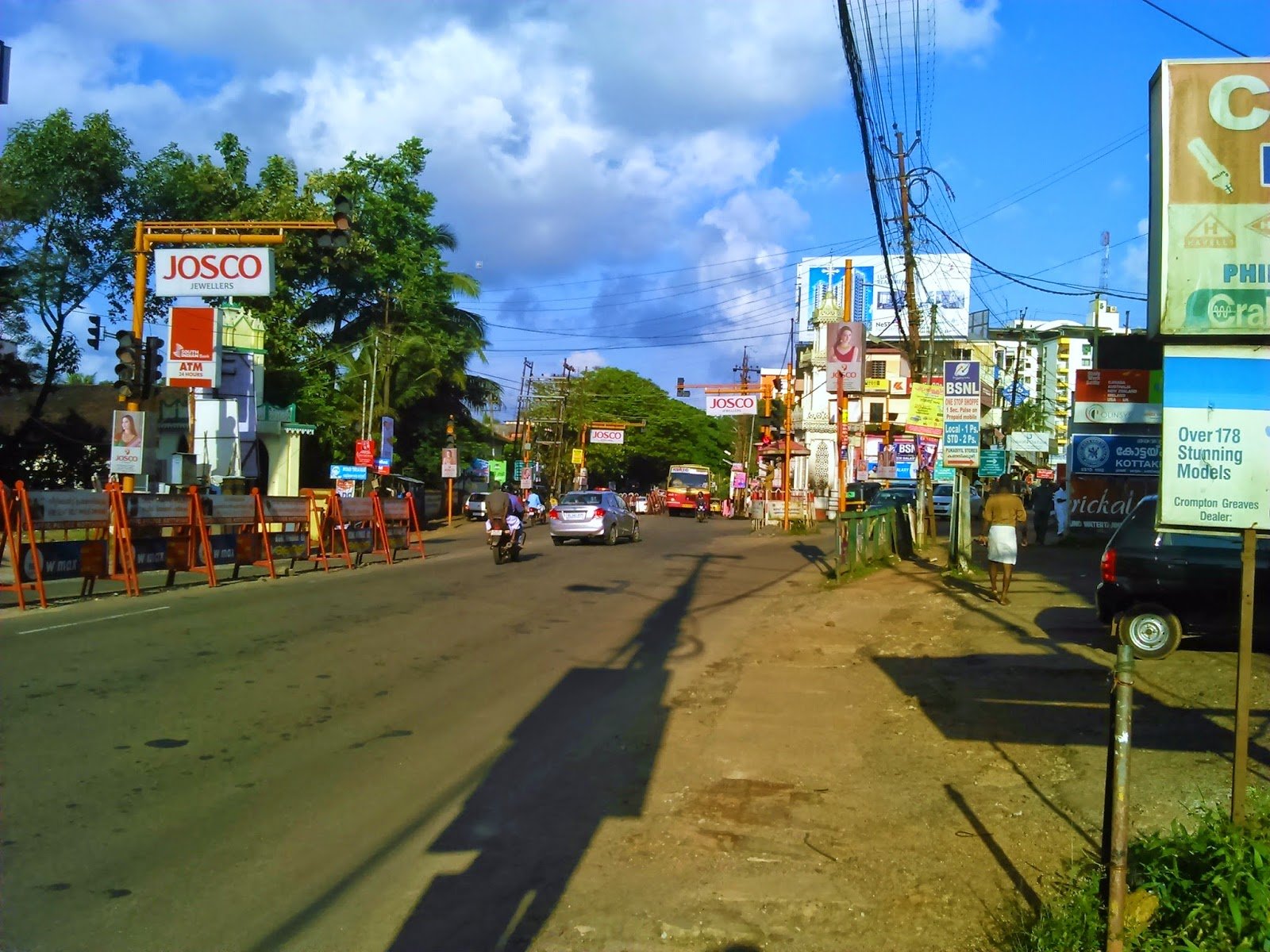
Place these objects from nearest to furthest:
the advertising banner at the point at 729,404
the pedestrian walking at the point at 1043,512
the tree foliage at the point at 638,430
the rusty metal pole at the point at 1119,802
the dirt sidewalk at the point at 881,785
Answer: the rusty metal pole at the point at 1119,802, the dirt sidewalk at the point at 881,785, the pedestrian walking at the point at 1043,512, the advertising banner at the point at 729,404, the tree foliage at the point at 638,430

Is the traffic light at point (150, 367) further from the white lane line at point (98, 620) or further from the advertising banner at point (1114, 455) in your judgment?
the advertising banner at point (1114, 455)

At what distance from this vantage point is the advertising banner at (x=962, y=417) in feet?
61.4

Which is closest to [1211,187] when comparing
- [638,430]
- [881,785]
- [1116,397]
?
[881,785]

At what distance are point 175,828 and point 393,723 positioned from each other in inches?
113

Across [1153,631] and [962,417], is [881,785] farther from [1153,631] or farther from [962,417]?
[962,417]

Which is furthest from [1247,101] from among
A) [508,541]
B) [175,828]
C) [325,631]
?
[508,541]

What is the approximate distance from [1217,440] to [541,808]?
173 inches

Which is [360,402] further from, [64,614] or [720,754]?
[720,754]

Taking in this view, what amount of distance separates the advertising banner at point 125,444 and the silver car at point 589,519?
1242cm

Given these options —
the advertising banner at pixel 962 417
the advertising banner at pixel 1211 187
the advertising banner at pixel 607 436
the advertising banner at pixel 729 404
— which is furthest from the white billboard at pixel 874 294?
the advertising banner at pixel 1211 187

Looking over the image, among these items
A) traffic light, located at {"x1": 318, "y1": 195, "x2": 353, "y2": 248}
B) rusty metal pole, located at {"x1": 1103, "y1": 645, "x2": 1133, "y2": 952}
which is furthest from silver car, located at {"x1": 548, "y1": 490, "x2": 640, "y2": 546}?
rusty metal pole, located at {"x1": 1103, "y1": 645, "x2": 1133, "y2": 952}

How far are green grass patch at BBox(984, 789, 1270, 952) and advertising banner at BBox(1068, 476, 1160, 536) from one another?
2284 centimetres

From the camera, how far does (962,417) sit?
1878 centimetres

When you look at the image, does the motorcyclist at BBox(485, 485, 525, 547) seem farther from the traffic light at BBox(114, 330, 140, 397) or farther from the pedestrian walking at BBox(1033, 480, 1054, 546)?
the pedestrian walking at BBox(1033, 480, 1054, 546)
